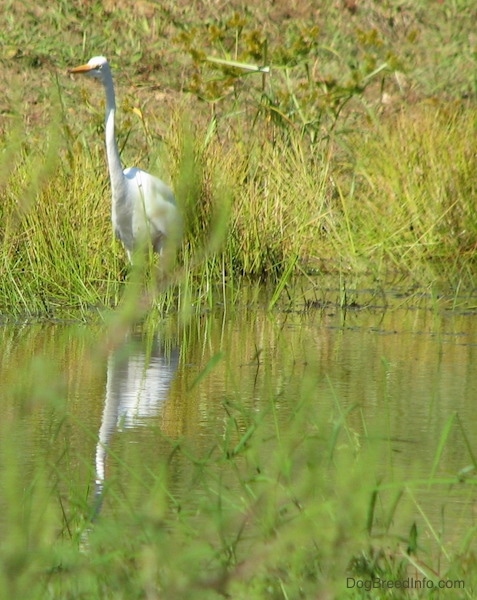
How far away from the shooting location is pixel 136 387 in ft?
17.7

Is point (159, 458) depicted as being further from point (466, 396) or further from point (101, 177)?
point (101, 177)

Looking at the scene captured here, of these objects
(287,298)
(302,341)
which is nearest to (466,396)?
(302,341)

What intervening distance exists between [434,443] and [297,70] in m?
12.2

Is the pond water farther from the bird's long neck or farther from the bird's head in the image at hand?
the bird's head

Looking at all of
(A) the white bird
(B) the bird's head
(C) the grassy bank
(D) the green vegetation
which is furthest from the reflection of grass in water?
(B) the bird's head

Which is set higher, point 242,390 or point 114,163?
point 114,163

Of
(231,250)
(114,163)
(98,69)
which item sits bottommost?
(231,250)

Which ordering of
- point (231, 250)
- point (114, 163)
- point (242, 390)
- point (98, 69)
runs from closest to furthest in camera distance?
point (242, 390)
point (114, 163)
point (231, 250)
point (98, 69)

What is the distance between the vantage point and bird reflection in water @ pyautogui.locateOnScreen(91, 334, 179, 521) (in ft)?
15.1

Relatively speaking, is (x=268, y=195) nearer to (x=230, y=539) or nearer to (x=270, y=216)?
(x=270, y=216)

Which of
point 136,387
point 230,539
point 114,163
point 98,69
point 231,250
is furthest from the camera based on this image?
point 98,69

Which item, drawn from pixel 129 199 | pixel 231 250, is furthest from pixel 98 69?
pixel 231 250

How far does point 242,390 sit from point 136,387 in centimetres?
41

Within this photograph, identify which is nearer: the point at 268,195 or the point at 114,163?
the point at 114,163
